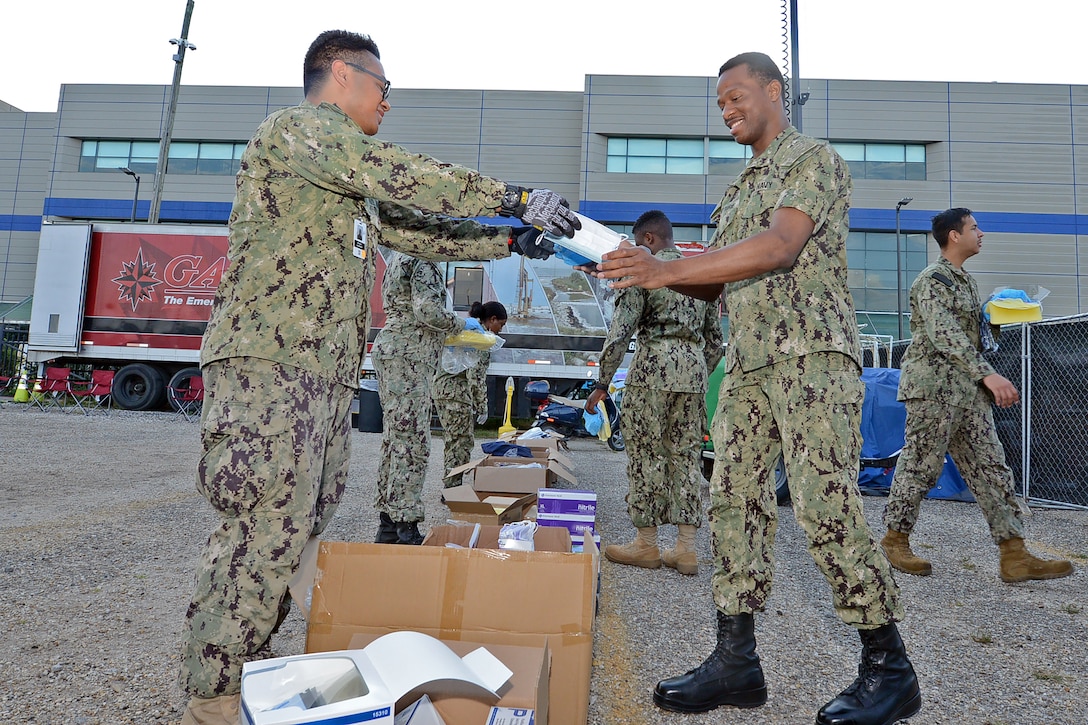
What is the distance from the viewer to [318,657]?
1.49 metres

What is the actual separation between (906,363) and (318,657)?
3.97 metres

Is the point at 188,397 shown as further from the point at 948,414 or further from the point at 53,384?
the point at 948,414

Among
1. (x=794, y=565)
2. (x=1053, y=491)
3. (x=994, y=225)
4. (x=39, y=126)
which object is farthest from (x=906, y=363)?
(x=39, y=126)

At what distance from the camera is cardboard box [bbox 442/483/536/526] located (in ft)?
13.5

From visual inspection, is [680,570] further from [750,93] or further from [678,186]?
[678,186]

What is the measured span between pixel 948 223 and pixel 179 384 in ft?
50.2

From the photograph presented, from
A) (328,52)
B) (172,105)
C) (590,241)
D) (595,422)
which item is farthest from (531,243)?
(172,105)

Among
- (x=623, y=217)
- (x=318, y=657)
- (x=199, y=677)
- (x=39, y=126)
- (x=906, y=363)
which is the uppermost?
(x=39, y=126)

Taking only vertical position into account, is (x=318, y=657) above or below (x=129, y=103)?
below

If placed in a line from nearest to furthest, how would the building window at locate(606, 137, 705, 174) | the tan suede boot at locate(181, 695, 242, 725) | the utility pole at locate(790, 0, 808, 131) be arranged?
the tan suede boot at locate(181, 695, 242, 725), the utility pole at locate(790, 0, 808, 131), the building window at locate(606, 137, 705, 174)

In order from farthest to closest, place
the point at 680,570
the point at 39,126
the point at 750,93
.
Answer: the point at 39,126 < the point at 680,570 < the point at 750,93

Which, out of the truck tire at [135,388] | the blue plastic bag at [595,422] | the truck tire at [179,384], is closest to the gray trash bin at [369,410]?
the truck tire at [179,384]

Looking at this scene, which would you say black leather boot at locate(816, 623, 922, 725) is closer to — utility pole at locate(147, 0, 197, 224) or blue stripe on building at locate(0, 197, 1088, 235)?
utility pole at locate(147, 0, 197, 224)

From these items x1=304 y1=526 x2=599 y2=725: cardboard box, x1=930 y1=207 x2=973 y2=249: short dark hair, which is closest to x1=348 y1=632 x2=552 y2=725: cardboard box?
x1=304 y1=526 x2=599 y2=725: cardboard box
